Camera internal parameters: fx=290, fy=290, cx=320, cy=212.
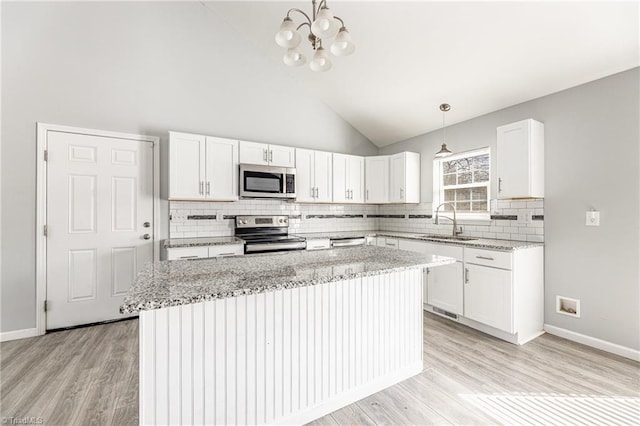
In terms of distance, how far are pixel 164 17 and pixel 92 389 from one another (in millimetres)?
3896

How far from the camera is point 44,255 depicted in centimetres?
297

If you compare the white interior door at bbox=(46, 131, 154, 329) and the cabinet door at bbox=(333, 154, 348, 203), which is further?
the cabinet door at bbox=(333, 154, 348, 203)

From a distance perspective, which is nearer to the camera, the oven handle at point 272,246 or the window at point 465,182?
the oven handle at point 272,246

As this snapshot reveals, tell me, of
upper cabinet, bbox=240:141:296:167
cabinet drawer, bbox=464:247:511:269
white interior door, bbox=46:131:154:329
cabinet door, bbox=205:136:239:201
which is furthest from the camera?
upper cabinet, bbox=240:141:296:167

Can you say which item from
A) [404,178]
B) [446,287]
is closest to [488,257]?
[446,287]

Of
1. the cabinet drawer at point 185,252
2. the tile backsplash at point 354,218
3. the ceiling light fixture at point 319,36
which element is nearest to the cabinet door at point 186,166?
the tile backsplash at point 354,218

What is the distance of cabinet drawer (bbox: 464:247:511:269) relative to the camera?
273cm

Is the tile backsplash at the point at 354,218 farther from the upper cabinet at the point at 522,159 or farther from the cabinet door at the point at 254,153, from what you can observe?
the cabinet door at the point at 254,153

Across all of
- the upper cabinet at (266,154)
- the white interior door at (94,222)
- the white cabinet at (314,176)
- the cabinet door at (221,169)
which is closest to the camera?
the white interior door at (94,222)

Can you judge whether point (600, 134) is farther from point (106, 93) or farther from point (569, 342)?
point (106, 93)

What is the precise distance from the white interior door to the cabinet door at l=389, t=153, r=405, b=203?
3.29 meters

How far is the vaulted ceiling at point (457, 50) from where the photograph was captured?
91.0 inches

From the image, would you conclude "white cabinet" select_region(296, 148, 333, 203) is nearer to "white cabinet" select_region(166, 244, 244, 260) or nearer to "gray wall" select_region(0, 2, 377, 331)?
"gray wall" select_region(0, 2, 377, 331)

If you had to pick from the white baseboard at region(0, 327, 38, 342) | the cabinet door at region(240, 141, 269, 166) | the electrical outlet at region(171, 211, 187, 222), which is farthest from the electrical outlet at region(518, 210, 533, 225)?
the white baseboard at region(0, 327, 38, 342)
